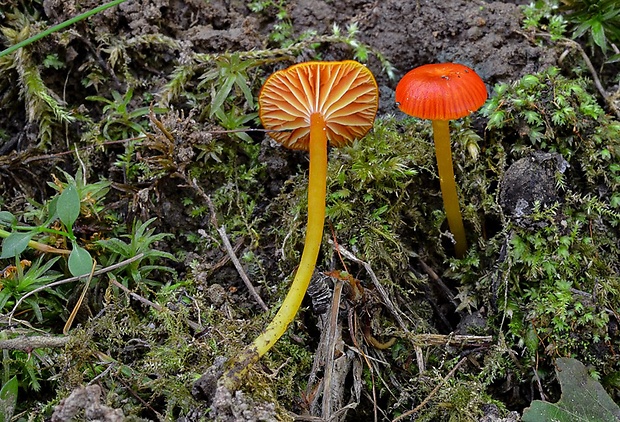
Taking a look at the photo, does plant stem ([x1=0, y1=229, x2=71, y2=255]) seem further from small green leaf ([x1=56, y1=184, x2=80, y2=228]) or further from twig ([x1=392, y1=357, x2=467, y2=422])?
twig ([x1=392, y1=357, x2=467, y2=422])

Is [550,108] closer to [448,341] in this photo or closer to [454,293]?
[454,293]

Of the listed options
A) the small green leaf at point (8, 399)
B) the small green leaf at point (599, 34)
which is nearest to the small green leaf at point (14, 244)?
the small green leaf at point (8, 399)

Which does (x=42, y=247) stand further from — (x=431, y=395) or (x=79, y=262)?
(x=431, y=395)

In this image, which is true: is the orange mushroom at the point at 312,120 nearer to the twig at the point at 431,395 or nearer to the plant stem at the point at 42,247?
the twig at the point at 431,395

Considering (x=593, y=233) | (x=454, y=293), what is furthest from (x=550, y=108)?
(x=454, y=293)

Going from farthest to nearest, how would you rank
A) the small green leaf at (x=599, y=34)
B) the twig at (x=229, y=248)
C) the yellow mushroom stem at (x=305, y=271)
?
1. the small green leaf at (x=599, y=34)
2. the twig at (x=229, y=248)
3. the yellow mushroom stem at (x=305, y=271)

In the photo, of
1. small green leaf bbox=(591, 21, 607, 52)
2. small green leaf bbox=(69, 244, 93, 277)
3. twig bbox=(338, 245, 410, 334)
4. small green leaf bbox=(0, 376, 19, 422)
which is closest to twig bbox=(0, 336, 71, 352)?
small green leaf bbox=(0, 376, 19, 422)

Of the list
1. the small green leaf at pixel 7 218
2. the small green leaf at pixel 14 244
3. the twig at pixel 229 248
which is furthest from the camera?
the twig at pixel 229 248
